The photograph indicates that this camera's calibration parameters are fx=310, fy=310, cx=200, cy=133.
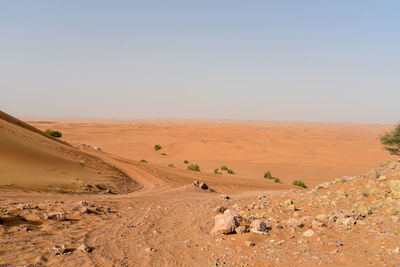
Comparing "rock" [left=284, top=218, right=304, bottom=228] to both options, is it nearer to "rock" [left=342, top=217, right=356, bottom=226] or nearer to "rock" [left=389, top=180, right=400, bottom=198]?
"rock" [left=342, top=217, right=356, bottom=226]

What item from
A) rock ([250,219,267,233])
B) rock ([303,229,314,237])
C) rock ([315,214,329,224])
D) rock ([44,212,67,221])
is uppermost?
rock ([315,214,329,224])

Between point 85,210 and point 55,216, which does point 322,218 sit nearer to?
point 85,210

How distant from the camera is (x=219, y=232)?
6434 mm

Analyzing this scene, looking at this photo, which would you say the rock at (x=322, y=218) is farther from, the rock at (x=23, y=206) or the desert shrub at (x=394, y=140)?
the desert shrub at (x=394, y=140)

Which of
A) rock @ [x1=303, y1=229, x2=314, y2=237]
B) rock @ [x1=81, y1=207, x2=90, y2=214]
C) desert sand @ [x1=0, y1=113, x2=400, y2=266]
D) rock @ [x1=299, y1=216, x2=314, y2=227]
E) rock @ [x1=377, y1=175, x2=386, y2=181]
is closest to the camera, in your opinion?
desert sand @ [x1=0, y1=113, x2=400, y2=266]

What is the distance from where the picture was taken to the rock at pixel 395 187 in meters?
6.63

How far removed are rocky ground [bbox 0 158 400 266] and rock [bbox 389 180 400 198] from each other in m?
0.02

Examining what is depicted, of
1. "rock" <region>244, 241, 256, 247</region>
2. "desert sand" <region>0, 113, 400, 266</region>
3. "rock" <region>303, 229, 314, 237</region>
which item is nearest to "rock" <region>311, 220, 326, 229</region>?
"desert sand" <region>0, 113, 400, 266</region>

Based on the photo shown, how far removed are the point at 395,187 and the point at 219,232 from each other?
13.4 feet

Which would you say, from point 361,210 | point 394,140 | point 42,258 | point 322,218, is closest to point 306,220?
point 322,218

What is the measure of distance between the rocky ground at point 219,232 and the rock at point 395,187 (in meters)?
0.02

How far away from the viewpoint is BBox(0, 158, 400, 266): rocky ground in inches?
196

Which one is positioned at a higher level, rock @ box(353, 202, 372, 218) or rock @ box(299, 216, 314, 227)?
rock @ box(353, 202, 372, 218)

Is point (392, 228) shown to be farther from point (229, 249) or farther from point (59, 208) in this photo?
point (59, 208)
